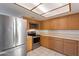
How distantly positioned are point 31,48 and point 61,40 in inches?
66.8

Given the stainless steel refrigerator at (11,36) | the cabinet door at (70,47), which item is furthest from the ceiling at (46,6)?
the cabinet door at (70,47)

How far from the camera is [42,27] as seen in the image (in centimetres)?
597

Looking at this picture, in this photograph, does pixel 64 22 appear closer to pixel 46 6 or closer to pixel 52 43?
pixel 52 43

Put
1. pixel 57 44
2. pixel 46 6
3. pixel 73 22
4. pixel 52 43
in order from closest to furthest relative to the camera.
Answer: pixel 46 6, pixel 73 22, pixel 57 44, pixel 52 43

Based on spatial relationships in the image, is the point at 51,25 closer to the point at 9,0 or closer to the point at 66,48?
Answer: the point at 66,48

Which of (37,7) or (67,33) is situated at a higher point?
(37,7)

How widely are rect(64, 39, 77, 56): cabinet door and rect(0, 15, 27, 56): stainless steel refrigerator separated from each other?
194 cm

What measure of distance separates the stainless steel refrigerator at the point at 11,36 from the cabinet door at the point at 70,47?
194 centimetres

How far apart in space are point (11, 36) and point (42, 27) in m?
3.85

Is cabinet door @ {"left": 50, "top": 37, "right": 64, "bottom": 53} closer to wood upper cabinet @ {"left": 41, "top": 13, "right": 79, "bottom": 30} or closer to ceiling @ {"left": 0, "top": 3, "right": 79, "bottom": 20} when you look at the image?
wood upper cabinet @ {"left": 41, "top": 13, "right": 79, "bottom": 30}

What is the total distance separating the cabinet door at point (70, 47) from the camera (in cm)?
Answer: 316

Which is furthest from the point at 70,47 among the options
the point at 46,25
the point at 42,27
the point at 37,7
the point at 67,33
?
the point at 42,27

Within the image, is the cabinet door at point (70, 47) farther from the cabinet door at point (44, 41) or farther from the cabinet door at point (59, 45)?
the cabinet door at point (44, 41)

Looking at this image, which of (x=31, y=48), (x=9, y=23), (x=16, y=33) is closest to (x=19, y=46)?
(x=16, y=33)
